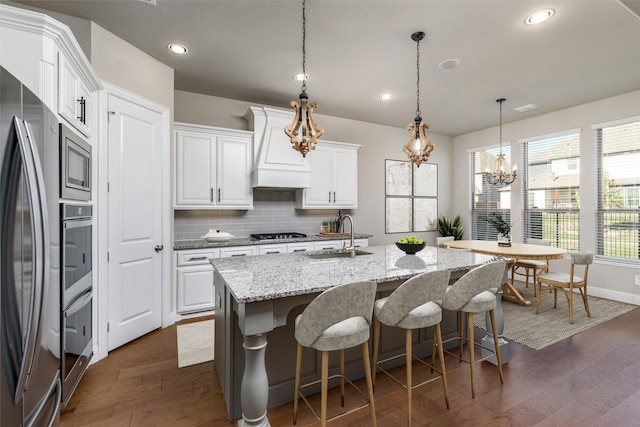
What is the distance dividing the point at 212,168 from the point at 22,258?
305 cm

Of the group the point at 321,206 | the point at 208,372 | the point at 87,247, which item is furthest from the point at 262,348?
the point at 321,206

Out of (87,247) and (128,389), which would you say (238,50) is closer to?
(87,247)

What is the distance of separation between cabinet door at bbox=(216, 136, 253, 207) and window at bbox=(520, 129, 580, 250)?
4810 mm

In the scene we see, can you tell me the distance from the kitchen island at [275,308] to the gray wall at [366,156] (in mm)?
2375

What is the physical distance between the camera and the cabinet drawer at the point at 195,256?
355 centimetres

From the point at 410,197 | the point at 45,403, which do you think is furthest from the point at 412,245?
the point at 410,197

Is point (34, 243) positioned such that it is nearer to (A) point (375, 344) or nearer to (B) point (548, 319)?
(A) point (375, 344)

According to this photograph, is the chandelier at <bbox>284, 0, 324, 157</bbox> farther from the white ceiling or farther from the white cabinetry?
the white cabinetry

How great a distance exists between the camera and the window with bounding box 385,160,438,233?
5.85m

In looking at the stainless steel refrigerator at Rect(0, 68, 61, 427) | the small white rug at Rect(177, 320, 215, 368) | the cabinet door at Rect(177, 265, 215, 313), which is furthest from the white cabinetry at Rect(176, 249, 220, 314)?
the stainless steel refrigerator at Rect(0, 68, 61, 427)

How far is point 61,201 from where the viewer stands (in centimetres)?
185

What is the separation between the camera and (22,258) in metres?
0.99

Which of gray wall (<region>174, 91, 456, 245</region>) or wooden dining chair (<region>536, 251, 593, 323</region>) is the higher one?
gray wall (<region>174, 91, 456, 245</region>)

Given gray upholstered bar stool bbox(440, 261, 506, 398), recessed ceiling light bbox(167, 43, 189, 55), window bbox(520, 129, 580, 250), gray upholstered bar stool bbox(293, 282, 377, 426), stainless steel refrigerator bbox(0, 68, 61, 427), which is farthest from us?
window bbox(520, 129, 580, 250)
